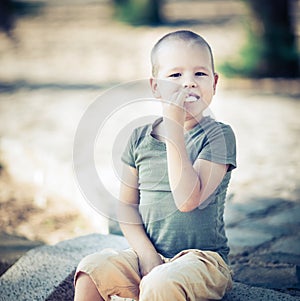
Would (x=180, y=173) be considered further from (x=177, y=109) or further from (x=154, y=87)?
(x=154, y=87)

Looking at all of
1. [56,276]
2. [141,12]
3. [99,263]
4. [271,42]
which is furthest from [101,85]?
[99,263]

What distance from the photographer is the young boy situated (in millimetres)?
1883

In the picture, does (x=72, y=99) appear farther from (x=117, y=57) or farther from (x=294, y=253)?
(x=294, y=253)

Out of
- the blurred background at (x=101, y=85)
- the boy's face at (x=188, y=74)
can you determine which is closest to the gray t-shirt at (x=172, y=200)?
the boy's face at (x=188, y=74)

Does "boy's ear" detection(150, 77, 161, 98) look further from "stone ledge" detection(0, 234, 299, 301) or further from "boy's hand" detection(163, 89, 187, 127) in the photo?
"stone ledge" detection(0, 234, 299, 301)

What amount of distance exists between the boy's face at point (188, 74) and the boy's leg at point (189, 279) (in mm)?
474

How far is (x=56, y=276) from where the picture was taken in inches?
91.3

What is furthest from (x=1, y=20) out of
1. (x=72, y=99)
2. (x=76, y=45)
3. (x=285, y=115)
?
(x=285, y=115)

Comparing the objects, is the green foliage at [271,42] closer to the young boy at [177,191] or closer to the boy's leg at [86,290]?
the young boy at [177,191]

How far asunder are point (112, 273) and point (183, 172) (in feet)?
1.30

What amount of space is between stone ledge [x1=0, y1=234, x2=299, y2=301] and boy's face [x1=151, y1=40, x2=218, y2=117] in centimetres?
67

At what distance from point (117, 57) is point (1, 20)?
3.83 meters

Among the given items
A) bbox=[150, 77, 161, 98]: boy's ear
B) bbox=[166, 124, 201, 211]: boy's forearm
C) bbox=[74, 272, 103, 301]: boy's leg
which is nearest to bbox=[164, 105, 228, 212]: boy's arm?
bbox=[166, 124, 201, 211]: boy's forearm

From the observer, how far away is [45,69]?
8.10 metres
